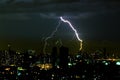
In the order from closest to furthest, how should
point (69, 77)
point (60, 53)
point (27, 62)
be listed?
1. point (69, 77)
2. point (60, 53)
3. point (27, 62)

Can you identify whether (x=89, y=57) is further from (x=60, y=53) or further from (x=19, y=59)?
(x=19, y=59)

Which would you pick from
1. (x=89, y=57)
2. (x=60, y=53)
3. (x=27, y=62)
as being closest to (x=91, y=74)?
(x=60, y=53)

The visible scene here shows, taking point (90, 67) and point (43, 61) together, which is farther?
point (43, 61)

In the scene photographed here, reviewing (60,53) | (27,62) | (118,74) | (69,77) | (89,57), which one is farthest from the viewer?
(27,62)

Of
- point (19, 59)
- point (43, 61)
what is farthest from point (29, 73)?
point (19, 59)

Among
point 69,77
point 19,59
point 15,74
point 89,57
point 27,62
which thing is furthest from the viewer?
point 19,59

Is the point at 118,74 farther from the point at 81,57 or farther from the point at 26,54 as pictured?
the point at 26,54

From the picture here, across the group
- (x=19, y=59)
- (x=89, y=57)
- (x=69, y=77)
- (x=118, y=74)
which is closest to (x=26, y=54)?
(x=19, y=59)

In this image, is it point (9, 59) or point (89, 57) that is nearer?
point (89, 57)

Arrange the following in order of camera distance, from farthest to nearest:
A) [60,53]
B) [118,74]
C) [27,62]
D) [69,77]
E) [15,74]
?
[27,62], [60,53], [15,74], [69,77], [118,74]
